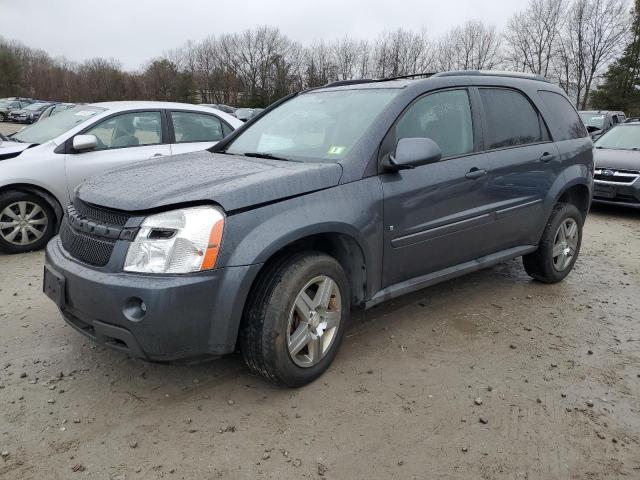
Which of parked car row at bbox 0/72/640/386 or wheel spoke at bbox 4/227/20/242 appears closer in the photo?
parked car row at bbox 0/72/640/386

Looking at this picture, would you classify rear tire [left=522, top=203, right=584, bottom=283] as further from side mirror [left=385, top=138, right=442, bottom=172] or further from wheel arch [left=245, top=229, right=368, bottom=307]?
wheel arch [left=245, top=229, right=368, bottom=307]

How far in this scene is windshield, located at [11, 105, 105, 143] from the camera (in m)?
6.08

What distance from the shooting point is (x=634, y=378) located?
3.29m

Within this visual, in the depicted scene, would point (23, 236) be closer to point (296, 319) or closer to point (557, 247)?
point (296, 319)

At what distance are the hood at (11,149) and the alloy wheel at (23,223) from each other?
0.56 meters

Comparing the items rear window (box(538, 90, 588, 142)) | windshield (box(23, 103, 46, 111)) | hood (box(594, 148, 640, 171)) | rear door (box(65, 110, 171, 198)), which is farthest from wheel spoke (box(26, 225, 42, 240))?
windshield (box(23, 103, 46, 111))

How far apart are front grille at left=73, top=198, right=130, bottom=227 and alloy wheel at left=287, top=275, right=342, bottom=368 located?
3.31ft

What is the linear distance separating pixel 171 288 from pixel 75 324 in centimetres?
78

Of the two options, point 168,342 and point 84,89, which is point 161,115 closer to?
point 168,342

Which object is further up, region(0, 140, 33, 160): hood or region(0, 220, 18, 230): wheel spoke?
region(0, 140, 33, 160): hood

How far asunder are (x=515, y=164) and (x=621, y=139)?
6.98 metres

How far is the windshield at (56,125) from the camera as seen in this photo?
608cm

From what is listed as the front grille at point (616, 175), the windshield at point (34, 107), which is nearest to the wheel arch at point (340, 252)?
the front grille at point (616, 175)

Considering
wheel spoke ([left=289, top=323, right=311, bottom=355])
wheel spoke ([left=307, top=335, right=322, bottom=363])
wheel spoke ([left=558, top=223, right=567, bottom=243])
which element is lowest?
wheel spoke ([left=307, top=335, right=322, bottom=363])
